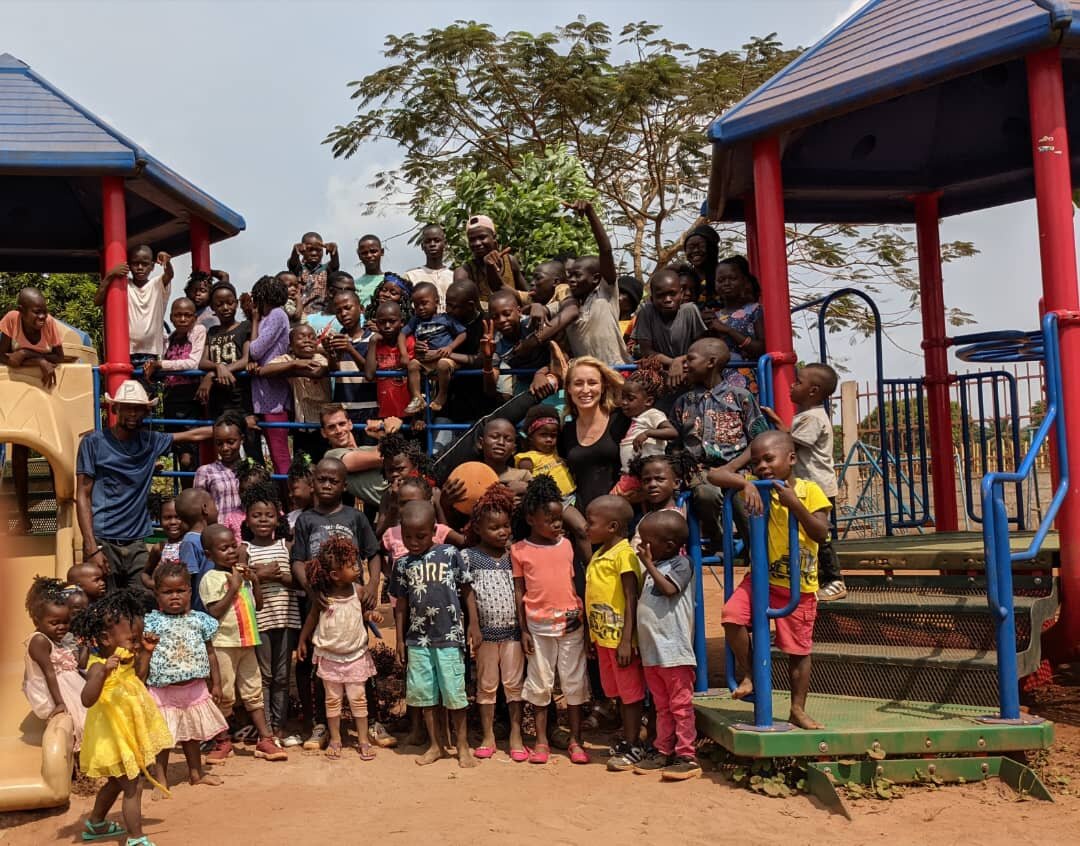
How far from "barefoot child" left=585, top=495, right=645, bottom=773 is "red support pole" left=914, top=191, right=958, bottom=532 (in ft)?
12.7

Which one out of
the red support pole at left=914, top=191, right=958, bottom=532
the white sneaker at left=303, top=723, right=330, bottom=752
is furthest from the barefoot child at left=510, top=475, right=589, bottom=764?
the red support pole at left=914, top=191, right=958, bottom=532

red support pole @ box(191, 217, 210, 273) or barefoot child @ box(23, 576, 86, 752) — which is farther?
red support pole @ box(191, 217, 210, 273)

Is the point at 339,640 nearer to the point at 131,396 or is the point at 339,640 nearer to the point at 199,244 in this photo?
the point at 131,396

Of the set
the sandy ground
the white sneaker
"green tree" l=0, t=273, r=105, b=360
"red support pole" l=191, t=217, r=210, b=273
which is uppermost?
"green tree" l=0, t=273, r=105, b=360

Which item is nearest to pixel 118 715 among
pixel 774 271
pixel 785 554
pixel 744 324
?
pixel 785 554

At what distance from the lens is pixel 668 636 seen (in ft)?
20.5

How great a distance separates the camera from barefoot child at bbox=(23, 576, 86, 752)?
6461 mm

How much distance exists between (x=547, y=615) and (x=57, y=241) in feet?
24.4

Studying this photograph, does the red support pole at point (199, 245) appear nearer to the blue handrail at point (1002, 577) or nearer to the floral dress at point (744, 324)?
the floral dress at point (744, 324)

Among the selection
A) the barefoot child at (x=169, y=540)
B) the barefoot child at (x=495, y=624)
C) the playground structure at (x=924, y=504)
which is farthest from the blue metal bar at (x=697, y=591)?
the barefoot child at (x=169, y=540)

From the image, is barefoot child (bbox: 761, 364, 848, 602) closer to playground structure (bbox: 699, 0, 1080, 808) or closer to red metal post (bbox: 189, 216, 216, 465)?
playground structure (bbox: 699, 0, 1080, 808)

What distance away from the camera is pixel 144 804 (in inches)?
243

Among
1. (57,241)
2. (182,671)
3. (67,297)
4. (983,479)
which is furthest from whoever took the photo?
(67,297)

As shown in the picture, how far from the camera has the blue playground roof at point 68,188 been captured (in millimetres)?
8547
